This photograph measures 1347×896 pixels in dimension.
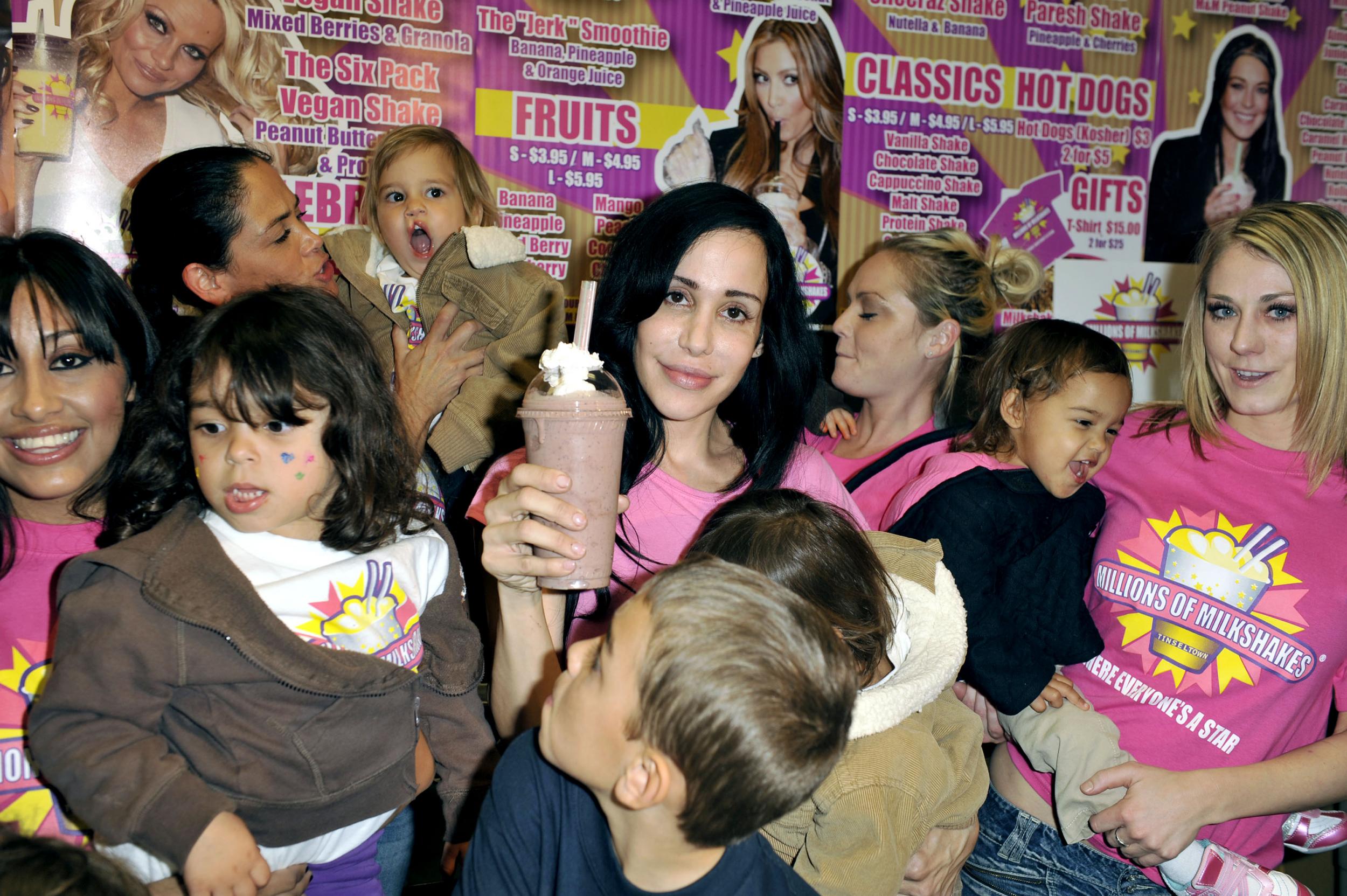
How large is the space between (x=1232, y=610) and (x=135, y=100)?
340cm

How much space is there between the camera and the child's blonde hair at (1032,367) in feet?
8.18

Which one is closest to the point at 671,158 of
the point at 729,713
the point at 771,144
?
the point at 771,144

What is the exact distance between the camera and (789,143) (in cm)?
380

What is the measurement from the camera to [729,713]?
48.9 inches

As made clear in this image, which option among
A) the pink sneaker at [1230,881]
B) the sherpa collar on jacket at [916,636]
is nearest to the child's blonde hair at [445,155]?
the sherpa collar on jacket at [916,636]

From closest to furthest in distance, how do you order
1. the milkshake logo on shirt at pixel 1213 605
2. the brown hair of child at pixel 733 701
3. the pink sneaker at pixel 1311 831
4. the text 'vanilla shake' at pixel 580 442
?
the brown hair of child at pixel 733 701 < the text 'vanilla shake' at pixel 580 442 < the milkshake logo on shirt at pixel 1213 605 < the pink sneaker at pixel 1311 831

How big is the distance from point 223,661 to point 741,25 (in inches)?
121

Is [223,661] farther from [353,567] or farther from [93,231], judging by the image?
[93,231]

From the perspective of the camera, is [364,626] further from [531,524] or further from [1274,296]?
[1274,296]

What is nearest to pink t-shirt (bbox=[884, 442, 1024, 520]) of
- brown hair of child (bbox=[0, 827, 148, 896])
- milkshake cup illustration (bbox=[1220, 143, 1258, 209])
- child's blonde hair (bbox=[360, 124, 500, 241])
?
child's blonde hair (bbox=[360, 124, 500, 241])

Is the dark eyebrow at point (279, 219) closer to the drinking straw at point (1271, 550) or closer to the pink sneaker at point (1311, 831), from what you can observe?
the drinking straw at point (1271, 550)

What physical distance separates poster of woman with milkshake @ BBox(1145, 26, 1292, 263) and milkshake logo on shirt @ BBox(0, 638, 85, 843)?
4.23 metres

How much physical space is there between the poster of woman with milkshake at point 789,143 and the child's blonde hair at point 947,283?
1.88ft

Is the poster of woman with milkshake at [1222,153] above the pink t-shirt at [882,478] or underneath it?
above
